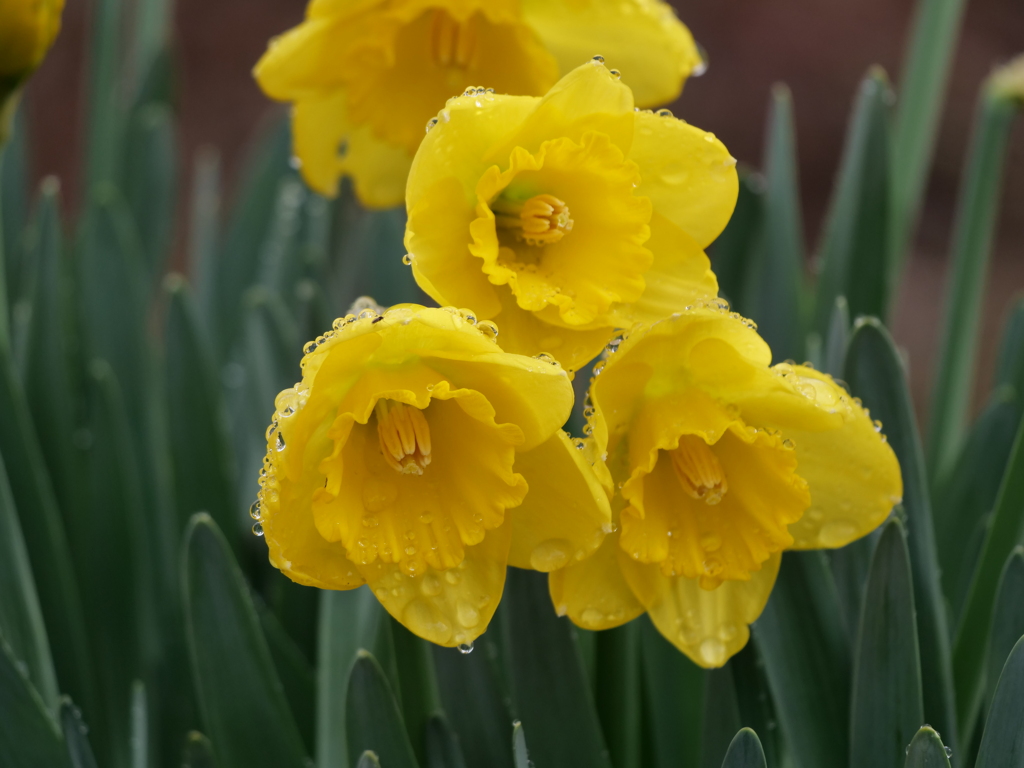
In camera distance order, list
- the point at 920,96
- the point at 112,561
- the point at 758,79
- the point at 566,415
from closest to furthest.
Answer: the point at 566,415, the point at 112,561, the point at 920,96, the point at 758,79

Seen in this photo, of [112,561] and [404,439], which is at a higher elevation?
[404,439]

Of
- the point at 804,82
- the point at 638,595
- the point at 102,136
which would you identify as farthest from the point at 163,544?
the point at 804,82

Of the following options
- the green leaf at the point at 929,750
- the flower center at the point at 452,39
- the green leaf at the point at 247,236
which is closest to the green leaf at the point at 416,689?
the green leaf at the point at 929,750

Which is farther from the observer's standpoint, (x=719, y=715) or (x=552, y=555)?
(x=719, y=715)

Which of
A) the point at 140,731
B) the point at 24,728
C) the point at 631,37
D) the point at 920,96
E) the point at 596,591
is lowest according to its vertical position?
the point at 140,731

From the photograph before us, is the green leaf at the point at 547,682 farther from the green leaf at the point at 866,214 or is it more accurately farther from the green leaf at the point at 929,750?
the green leaf at the point at 866,214

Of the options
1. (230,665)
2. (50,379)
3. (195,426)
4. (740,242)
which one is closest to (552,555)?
(230,665)

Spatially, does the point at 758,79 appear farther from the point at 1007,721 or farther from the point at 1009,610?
the point at 1007,721

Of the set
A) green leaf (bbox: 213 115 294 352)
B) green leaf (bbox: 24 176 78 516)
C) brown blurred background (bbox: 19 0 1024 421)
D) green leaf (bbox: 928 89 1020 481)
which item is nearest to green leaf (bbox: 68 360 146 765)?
green leaf (bbox: 24 176 78 516)
